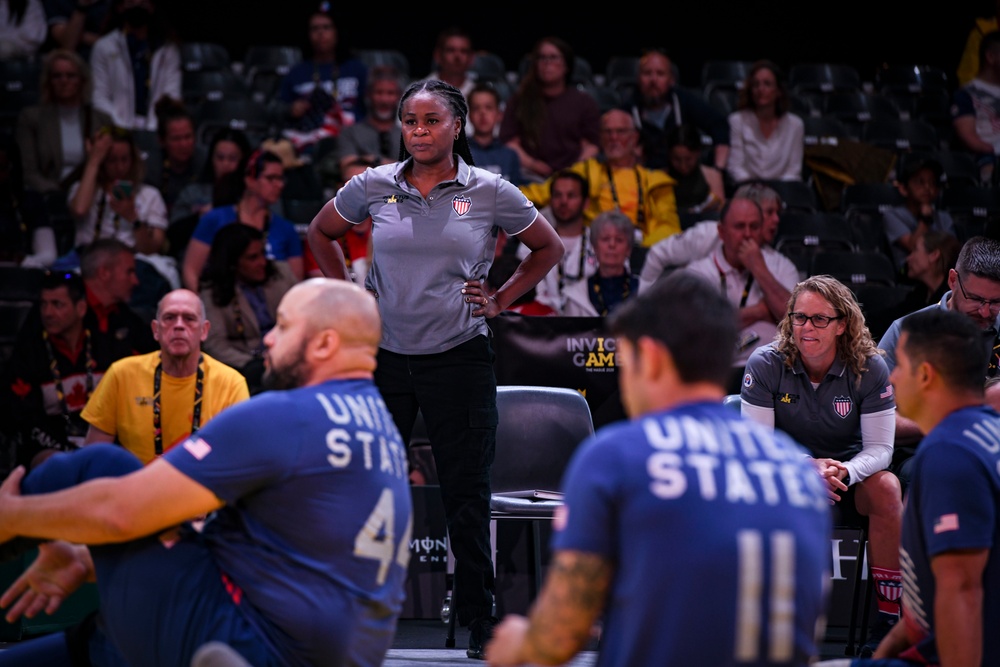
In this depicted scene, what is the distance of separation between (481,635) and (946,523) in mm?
1891

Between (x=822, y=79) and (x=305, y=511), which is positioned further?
(x=822, y=79)

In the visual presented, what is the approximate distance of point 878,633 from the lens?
421cm

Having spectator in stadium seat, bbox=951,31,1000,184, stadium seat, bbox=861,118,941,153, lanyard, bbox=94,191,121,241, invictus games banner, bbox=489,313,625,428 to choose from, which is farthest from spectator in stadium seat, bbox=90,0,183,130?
spectator in stadium seat, bbox=951,31,1000,184

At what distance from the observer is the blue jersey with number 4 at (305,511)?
7.57ft

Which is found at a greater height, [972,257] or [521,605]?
[972,257]

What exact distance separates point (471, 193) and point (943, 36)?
874cm

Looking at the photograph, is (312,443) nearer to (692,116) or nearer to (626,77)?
(692,116)

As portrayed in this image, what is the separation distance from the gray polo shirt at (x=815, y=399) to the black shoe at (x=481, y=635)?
4.39 feet

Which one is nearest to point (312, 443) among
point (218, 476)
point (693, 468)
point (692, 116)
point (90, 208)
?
point (218, 476)

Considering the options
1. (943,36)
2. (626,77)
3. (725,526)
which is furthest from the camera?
(943,36)

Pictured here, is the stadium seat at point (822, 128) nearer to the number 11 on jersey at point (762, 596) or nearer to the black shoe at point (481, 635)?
the black shoe at point (481, 635)

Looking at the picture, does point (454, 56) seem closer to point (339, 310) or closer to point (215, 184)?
point (215, 184)

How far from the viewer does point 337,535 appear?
2363 mm

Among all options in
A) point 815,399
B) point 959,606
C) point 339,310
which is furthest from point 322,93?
point 959,606
